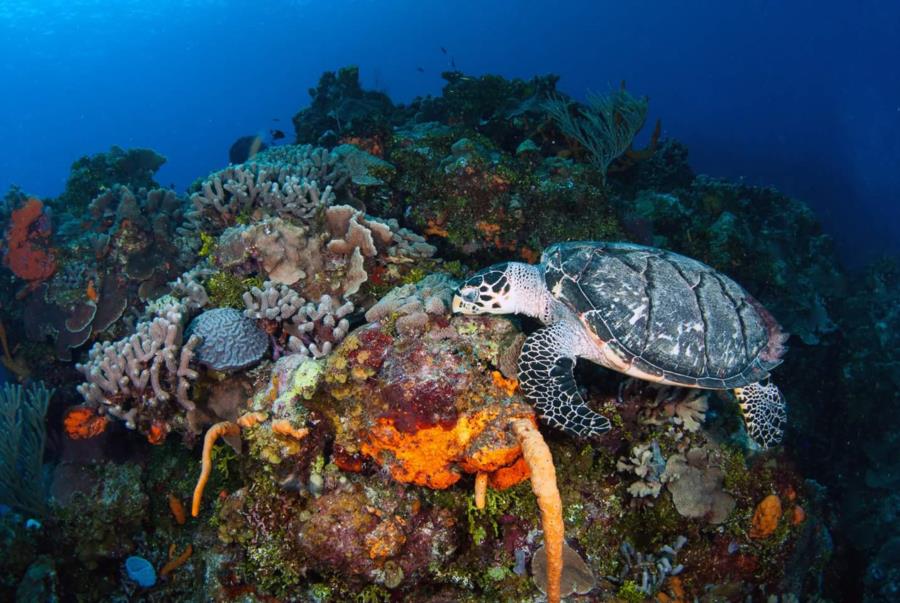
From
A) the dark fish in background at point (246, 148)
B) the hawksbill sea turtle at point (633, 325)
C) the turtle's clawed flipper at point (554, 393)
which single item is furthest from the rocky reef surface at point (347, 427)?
the dark fish in background at point (246, 148)

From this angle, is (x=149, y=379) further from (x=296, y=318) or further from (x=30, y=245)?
(x=30, y=245)

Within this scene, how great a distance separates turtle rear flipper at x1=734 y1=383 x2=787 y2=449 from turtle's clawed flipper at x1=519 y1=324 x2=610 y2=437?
169 cm

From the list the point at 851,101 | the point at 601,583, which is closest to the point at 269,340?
the point at 601,583

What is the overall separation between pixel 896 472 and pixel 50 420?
14.0 meters

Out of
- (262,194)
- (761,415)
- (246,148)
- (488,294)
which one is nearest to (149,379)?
(262,194)

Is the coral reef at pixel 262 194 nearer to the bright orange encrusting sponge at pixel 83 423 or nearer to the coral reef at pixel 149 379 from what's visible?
the coral reef at pixel 149 379

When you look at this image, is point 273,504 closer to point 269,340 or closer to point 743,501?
point 269,340

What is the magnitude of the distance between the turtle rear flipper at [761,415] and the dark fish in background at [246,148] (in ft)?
42.6

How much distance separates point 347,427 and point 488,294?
1501 millimetres

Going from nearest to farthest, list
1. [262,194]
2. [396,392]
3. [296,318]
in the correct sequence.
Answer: [396,392], [296,318], [262,194]

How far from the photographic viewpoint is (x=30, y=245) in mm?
6426

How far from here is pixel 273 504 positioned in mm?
3053

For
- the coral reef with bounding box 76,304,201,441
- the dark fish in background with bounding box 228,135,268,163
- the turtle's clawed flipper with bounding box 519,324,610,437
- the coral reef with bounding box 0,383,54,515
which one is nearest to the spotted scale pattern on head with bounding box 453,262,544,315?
the turtle's clawed flipper with bounding box 519,324,610,437

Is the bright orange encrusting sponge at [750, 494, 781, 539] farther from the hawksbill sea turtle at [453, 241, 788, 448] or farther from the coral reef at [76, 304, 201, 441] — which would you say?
the coral reef at [76, 304, 201, 441]
